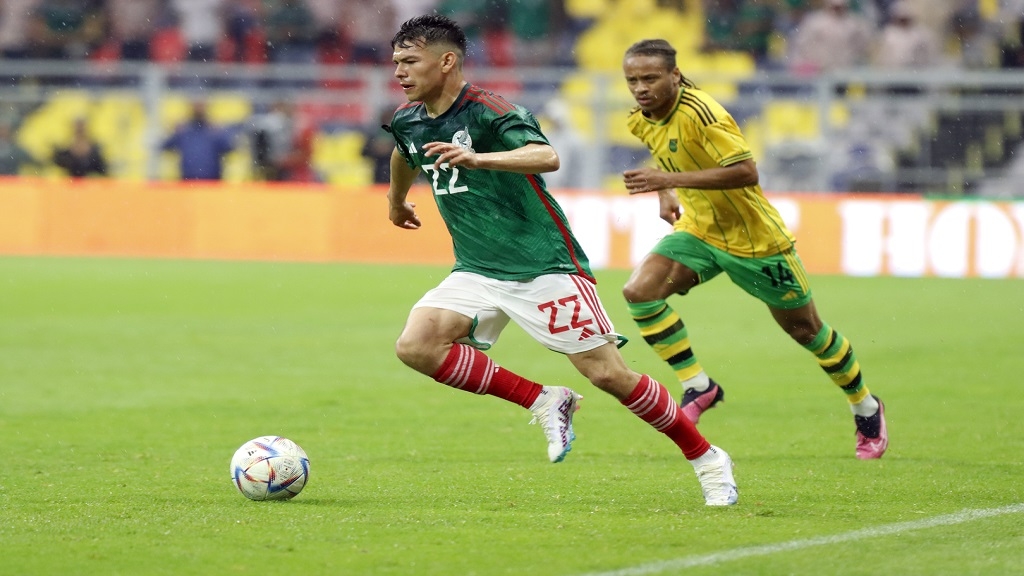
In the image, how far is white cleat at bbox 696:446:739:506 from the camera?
6391 mm

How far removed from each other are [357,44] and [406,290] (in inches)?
342

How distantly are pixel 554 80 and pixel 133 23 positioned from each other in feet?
29.4

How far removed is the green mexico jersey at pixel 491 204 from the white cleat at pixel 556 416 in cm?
54

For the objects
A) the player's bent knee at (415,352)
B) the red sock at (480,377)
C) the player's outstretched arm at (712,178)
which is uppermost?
the player's outstretched arm at (712,178)

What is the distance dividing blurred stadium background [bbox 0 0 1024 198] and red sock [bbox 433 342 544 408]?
14.0m

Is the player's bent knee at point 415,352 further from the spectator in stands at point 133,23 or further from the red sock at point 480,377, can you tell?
the spectator in stands at point 133,23

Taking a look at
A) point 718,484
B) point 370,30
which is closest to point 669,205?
point 718,484

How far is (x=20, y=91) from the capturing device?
2319 centimetres

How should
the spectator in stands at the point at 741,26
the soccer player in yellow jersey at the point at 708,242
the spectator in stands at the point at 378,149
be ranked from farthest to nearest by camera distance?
the spectator in stands at the point at 741,26
the spectator in stands at the point at 378,149
the soccer player in yellow jersey at the point at 708,242

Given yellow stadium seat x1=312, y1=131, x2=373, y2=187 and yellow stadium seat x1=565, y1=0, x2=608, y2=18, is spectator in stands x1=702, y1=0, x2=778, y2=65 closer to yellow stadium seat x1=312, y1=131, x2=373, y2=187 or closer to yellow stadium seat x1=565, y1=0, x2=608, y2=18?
yellow stadium seat x1=565, y1=0, x2=608, y2=18

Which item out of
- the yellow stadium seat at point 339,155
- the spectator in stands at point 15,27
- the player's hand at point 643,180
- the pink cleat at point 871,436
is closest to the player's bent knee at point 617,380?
the player's hand at point 643,180

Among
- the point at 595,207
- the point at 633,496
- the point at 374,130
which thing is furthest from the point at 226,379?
the point at 374,130

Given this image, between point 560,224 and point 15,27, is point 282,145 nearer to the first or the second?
point 15,27

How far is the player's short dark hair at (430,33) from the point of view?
252 inches
